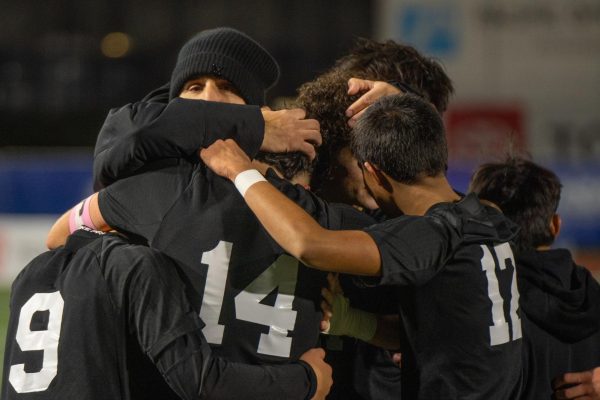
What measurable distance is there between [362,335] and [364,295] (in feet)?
0.41

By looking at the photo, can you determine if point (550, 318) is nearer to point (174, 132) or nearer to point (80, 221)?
point (174, 132)

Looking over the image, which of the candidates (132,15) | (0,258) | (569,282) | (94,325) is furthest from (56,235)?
(132,15)

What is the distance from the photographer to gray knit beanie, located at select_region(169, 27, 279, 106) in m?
2.75

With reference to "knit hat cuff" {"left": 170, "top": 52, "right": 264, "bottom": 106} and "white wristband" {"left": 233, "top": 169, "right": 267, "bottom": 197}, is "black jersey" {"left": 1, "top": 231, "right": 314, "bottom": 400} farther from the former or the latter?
"knit hat cuff" {"left": 170, "top": 52, "right": 264, "bottom": 106}

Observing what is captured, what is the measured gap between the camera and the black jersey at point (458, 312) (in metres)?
2.41

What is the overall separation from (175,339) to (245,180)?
1.44ft

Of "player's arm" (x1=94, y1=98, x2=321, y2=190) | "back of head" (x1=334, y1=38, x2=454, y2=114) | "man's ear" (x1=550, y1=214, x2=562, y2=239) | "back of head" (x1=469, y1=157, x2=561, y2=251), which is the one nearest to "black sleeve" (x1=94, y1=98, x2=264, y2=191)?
"player's arm" (x1=94, y1=98, x2=321, y2=190)

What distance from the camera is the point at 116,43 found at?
15375 millimetres

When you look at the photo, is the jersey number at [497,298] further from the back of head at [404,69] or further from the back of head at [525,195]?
the back of head at [404,69]

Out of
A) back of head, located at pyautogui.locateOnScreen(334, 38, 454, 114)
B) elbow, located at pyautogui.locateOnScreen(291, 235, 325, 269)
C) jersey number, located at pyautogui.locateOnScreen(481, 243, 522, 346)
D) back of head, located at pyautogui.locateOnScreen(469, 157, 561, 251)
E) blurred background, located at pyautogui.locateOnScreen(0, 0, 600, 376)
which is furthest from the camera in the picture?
blurred background, located at pyautogui.locateOnScreen(0, 0, 600, 376)

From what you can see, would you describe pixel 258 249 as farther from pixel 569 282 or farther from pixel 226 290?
pixel 569 282

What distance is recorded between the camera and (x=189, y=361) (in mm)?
2277

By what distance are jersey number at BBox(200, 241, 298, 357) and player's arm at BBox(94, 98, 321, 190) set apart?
0.96 ft

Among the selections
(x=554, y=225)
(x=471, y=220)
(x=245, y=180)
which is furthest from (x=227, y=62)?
(x=554, y=225)
